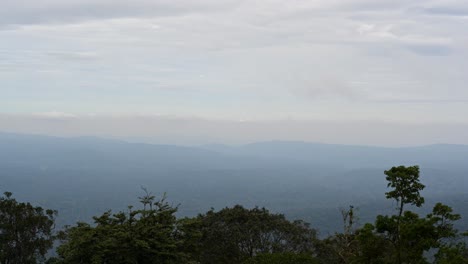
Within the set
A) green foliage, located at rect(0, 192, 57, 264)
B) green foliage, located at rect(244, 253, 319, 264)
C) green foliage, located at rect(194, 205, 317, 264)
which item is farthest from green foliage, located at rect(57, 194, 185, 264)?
green foliage, located at rect(194, 205, 317, 264)

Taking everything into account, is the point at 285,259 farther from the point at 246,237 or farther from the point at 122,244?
A: the point at 246,237

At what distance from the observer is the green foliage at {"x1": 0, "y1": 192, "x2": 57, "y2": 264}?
23.6 meters

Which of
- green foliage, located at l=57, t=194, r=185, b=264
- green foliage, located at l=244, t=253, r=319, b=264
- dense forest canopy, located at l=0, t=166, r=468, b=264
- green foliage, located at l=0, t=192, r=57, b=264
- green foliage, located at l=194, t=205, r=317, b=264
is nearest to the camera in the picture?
dense forest canopy, located at l=0, t=166, r=468, b=264

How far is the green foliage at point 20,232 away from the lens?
23.6m

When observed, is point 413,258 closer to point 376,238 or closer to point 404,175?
point 376,238

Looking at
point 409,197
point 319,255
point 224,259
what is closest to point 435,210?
point 409,197

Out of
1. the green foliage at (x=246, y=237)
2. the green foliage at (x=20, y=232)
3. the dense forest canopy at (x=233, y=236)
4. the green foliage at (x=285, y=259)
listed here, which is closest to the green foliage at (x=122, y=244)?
the dense forest canopy at (x=233, y=236)

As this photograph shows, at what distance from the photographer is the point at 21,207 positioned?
2420 centimetres

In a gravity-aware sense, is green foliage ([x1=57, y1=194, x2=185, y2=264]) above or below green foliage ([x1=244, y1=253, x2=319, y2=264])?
above

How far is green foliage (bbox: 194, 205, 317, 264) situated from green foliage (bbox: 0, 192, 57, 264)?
900 centimetres

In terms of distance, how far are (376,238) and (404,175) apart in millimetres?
2184

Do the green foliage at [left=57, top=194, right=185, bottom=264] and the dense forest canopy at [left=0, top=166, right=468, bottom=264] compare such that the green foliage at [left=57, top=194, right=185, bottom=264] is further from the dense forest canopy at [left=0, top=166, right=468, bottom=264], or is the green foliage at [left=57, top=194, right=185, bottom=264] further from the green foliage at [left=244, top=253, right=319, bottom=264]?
the green foliage at [left=244, top=253, right=319, bottom=264]

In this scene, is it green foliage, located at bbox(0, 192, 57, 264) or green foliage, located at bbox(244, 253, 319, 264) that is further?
green foliage, located at bbox(0, 192, 57, 264)

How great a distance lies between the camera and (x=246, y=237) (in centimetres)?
2561
